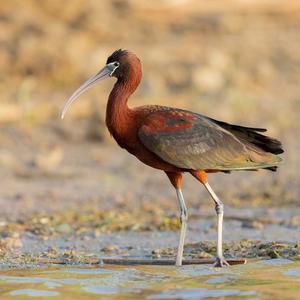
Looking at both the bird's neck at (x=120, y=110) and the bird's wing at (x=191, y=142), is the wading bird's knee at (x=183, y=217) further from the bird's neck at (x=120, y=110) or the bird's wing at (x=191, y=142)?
the bird's neck at (x=120, y=110)

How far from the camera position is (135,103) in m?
16.2

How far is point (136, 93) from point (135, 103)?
0.68 metres

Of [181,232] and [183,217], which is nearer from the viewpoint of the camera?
[181,232]

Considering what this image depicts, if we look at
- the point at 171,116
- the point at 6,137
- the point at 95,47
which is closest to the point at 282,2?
the point at 95,47

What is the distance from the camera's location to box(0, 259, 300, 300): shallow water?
8125 mm

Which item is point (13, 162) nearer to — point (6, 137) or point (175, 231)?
point (6, 137)

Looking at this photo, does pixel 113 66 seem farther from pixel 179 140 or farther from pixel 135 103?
pixel 135 103

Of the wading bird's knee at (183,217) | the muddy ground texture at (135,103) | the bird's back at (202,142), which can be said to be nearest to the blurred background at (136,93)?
the muddy ground texture at (135,103)

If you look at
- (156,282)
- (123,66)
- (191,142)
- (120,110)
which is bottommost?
(156,282)

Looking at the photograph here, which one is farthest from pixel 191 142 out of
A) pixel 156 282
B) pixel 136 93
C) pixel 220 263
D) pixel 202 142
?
pixel 136 93

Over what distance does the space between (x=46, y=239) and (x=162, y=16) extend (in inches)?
416

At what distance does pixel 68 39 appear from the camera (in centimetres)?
1742

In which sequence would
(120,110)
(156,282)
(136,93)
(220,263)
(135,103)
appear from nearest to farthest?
(156,282) → (220,263) → (120,110) → (135,103) → (136,93)

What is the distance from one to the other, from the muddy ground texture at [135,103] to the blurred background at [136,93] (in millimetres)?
25
